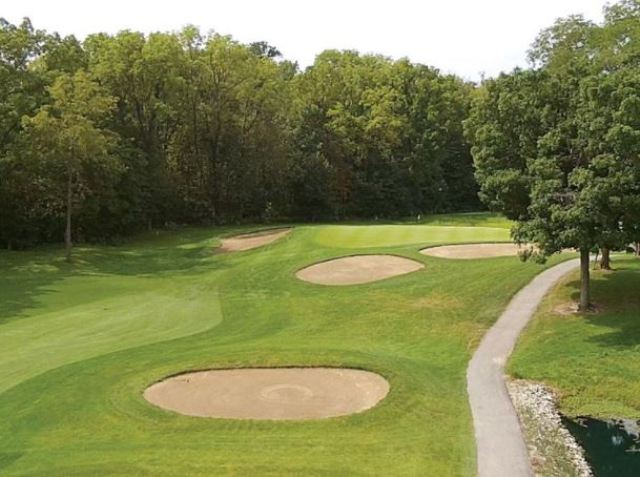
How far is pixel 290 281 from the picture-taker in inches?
1382

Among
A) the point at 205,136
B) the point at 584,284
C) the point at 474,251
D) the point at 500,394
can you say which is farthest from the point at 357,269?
the point at 205,136

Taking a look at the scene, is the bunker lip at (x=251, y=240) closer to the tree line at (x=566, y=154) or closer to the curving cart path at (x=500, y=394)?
the curving cart path at (x=500, y=394)

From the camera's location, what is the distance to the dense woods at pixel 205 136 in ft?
152

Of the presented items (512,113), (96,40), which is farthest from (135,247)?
(512,113)

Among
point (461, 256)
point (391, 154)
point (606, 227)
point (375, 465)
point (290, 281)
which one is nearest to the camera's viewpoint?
point (375, 465)

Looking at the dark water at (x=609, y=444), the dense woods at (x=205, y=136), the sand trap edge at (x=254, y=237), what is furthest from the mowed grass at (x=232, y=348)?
the dense woods at (x=205, y=136)

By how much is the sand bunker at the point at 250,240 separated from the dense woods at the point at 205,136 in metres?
9.47

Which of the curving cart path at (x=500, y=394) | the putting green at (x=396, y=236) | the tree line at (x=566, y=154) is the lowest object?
the curving cart path at (x=500, y=394)

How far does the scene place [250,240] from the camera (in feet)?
165

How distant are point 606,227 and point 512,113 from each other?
5.70 meters

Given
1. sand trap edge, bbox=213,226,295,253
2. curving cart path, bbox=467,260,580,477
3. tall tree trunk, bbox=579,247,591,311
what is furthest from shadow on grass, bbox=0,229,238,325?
tall tree trunk, bbox=579,247,591,311

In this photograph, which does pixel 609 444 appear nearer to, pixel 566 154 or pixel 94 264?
pixel 566 154

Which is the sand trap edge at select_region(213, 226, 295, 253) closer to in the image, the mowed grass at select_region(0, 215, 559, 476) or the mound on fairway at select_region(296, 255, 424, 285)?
the mowed grass at select_region(0, 215, 559, 476)

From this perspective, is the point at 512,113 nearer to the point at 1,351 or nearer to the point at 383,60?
the point at 1,351
